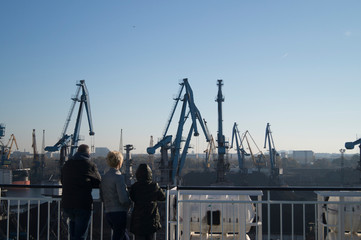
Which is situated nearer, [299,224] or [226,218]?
[226,218]

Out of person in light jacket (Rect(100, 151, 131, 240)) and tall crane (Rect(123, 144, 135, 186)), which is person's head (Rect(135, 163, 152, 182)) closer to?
person in light jacket (Rect(100, 151, 131, 240))

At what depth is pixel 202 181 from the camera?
7862cm

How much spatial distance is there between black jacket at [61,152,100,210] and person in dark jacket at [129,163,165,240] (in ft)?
1.87

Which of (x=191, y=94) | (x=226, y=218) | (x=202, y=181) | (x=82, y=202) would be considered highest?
(x=191, y=94)

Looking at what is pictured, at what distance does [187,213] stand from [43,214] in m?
32.5

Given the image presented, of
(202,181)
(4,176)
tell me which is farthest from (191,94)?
(202,181)

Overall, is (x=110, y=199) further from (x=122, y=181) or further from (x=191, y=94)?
(x=191, y=94)

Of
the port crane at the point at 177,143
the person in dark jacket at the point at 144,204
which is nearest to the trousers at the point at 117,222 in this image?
the person in dark jacket at the point at 144,204

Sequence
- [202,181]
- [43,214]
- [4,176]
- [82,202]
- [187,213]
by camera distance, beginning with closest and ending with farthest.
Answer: [82,202]
[187,213]
[43,214]
[4,176]
[202,181]

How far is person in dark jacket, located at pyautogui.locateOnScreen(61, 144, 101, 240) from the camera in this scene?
459 cm

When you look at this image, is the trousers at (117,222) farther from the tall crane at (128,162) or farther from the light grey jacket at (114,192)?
the tall crane at (128,162)

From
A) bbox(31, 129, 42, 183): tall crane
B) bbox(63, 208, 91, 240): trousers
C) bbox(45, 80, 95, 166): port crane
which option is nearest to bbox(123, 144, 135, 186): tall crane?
bbox(45, 80, 95, 166): port crane

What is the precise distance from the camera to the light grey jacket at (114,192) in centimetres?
461

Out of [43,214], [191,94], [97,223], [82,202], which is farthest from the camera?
[191,94]
